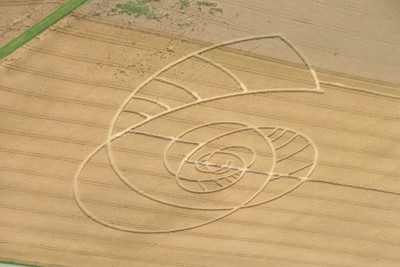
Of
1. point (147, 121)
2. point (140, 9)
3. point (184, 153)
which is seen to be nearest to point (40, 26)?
point (140, 9)

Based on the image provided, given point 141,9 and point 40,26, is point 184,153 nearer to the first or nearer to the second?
point 141,9

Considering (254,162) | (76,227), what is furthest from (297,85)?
(76,227)

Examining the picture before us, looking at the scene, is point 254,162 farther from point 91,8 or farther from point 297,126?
point 91,8

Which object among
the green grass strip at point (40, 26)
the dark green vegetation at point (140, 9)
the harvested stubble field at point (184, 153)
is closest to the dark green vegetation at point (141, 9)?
the dark green vegetation at point (140, 9)

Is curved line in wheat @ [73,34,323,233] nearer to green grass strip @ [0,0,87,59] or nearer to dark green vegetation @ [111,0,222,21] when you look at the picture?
dark green vegetation @ [111,0,222,21]

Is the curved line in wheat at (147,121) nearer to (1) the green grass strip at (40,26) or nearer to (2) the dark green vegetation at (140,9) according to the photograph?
(2) the dark green vegetation at (140,9)

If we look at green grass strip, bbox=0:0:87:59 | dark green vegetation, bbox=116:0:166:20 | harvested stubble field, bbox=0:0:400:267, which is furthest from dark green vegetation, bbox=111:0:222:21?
green grass strip, bbox=0:0:87:59
